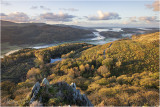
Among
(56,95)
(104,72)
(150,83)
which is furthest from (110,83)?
(56,95)

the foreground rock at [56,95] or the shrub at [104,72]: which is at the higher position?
the foreground rock at [56,95]

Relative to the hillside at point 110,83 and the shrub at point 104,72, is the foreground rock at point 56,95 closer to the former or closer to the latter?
the hillside at point 110,83

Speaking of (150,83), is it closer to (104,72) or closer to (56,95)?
(104,72)

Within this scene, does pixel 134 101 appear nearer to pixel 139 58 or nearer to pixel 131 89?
pixel 131 89

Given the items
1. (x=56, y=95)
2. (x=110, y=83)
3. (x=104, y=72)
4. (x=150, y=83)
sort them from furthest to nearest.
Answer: (x=104, y=72), (x=110, y=83), (x=150, y=83), (x=56, y=95)

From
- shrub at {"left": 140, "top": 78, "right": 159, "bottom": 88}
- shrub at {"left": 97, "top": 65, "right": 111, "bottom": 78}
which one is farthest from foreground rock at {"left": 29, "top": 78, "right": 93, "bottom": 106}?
shrub at {"left": 97, "top": 65, "right": 111, "bottom": 78}

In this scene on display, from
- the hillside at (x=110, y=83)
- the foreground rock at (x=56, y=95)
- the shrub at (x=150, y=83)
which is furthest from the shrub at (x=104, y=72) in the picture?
the foreground rock at (x=56, y=95)

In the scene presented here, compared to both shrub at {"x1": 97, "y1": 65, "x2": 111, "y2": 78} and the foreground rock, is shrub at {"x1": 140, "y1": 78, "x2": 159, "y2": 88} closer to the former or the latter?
shrub at {"x1": 97, "y1": 65, "x2": 111, "y2": 78}

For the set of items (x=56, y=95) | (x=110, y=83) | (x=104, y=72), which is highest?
(x=56, y=95)

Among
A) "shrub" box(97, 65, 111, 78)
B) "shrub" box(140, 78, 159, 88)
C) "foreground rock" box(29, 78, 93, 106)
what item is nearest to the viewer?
"foreground rock" box(29, 78, 93, 106)
